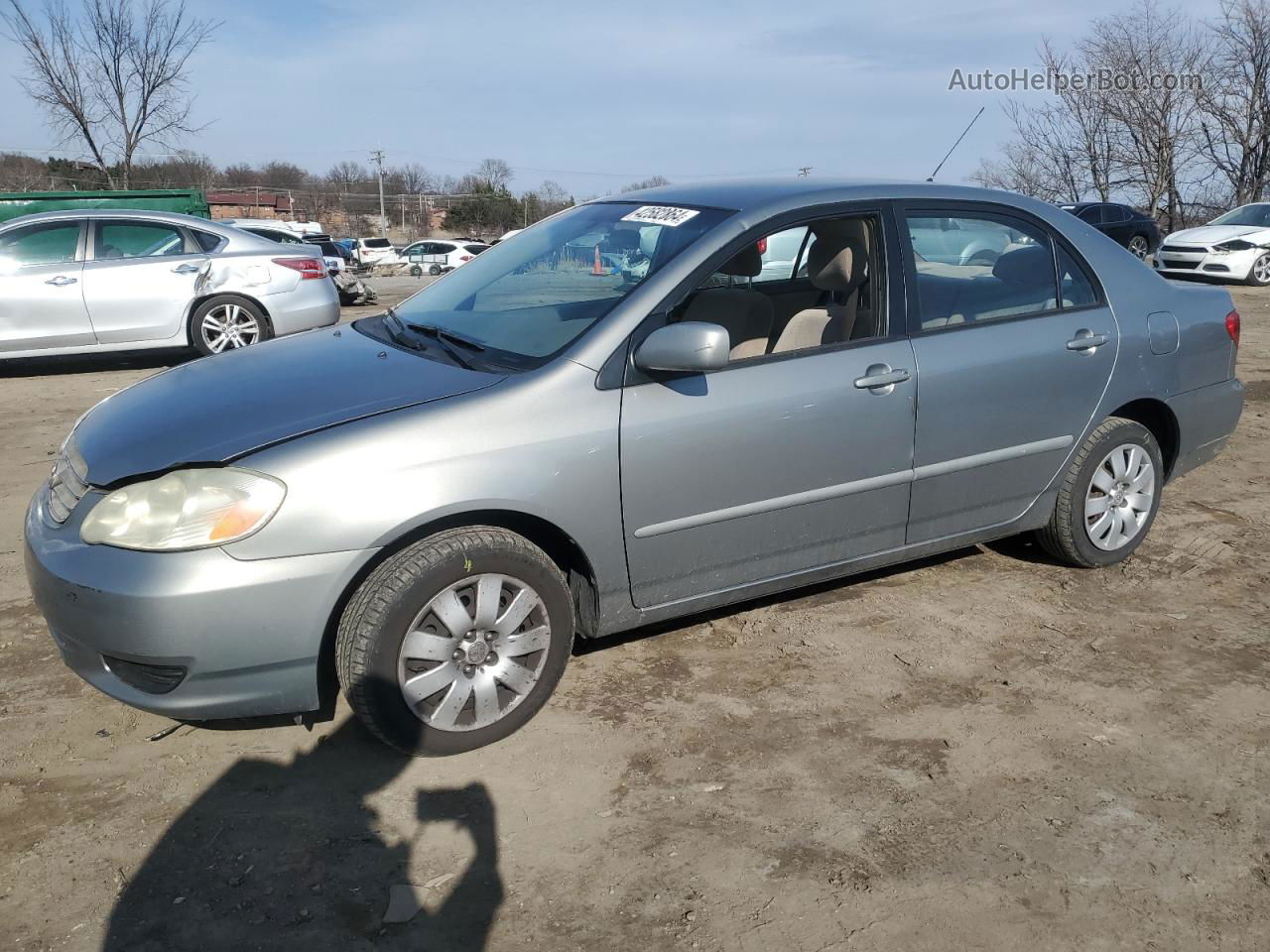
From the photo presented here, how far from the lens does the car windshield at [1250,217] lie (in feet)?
57.4

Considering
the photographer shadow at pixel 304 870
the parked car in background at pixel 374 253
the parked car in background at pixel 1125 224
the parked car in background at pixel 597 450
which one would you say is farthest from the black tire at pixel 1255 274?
the parked car in background at pixel 374 253

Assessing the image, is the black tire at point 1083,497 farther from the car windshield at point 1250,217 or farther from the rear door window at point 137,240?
the car windshield at point 1250,217

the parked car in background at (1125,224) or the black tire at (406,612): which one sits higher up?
the parked car in background at (1125,224)

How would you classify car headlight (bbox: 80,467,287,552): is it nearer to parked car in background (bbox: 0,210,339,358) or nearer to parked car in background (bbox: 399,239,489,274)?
parked car in background (bbox: 0,210,339,358)

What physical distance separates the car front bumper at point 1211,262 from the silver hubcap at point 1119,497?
45.1 feet

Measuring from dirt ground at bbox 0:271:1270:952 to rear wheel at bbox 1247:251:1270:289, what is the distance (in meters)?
15.3

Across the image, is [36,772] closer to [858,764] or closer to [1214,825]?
[858,764]

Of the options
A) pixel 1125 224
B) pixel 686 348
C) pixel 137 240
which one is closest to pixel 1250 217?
pixel 1125 224

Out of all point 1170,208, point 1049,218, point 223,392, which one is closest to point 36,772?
point 223,392

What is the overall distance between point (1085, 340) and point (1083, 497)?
2.14 ft

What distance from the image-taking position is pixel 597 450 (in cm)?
313

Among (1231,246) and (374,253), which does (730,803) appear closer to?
(1231,246)

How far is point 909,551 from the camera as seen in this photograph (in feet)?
12.9

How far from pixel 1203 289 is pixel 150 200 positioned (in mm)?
17228
